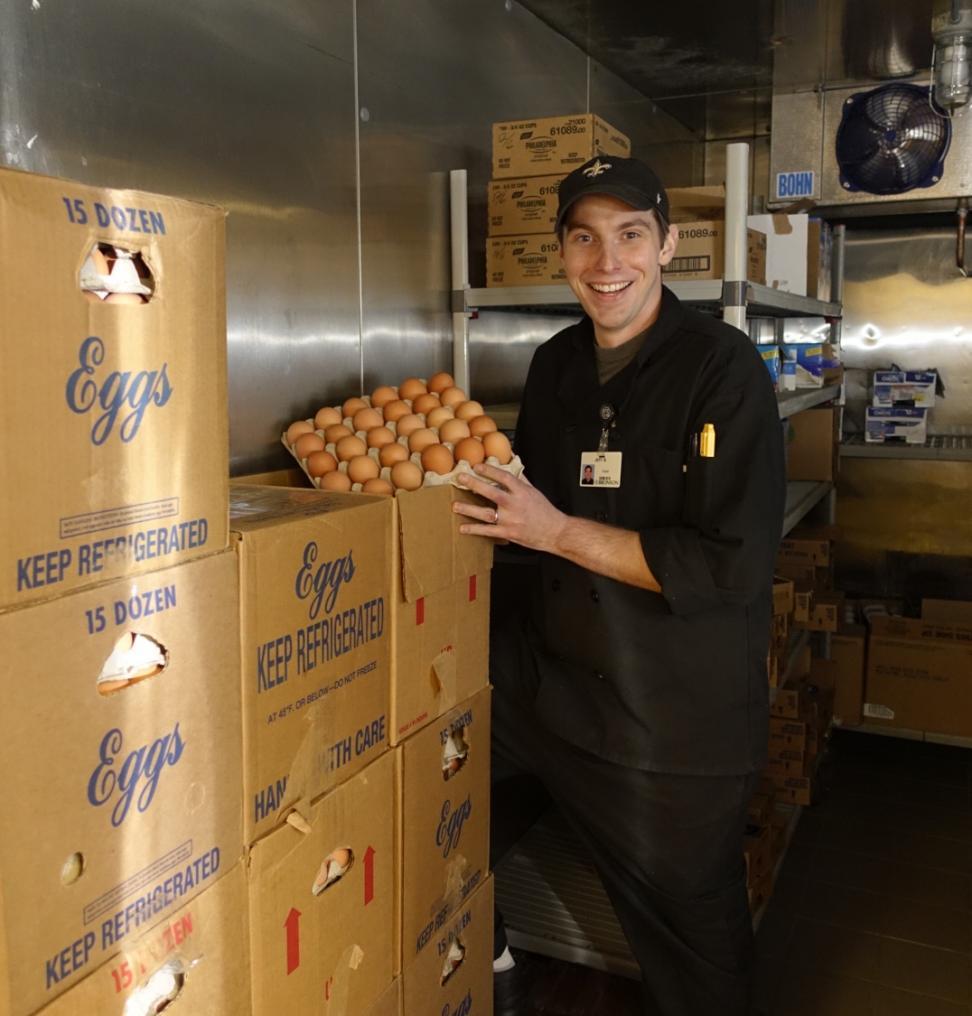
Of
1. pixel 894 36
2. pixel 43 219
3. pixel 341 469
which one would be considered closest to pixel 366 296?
pixel 341 469

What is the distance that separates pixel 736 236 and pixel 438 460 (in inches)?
40.3

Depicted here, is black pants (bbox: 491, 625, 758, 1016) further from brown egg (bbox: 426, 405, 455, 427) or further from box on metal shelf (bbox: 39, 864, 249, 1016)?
box on metal shelf (bbox: 39, 864, 249, 1016)

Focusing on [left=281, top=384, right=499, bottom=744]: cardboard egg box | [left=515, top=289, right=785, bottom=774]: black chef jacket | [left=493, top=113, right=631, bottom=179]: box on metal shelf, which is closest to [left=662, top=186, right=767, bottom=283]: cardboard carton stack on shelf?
[left=493, top=113, right=631, bottom=179]: box on metal shelf

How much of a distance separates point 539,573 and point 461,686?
0.39 metres

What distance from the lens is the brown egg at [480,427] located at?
196cm

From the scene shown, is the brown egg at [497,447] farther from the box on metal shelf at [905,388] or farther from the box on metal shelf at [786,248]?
the box on metal shelf at [905,388]

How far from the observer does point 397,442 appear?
1955 millimetres

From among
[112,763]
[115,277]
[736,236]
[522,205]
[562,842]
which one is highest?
[522,205]

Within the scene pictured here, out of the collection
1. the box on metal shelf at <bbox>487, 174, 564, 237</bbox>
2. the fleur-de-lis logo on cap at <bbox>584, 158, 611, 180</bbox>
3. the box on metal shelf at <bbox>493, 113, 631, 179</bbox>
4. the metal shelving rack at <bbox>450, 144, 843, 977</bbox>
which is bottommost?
the metal shelving rack at <bbox>450, 144, 843, 977</bbox>

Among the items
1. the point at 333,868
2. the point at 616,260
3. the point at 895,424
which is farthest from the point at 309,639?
the point at 895,424

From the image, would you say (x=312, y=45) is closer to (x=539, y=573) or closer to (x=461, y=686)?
(x=539, y=573)

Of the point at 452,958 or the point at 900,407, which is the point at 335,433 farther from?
the point at 900,407

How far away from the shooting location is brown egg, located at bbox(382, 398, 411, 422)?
2.02m

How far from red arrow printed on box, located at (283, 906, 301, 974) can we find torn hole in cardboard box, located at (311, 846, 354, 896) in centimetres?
4
